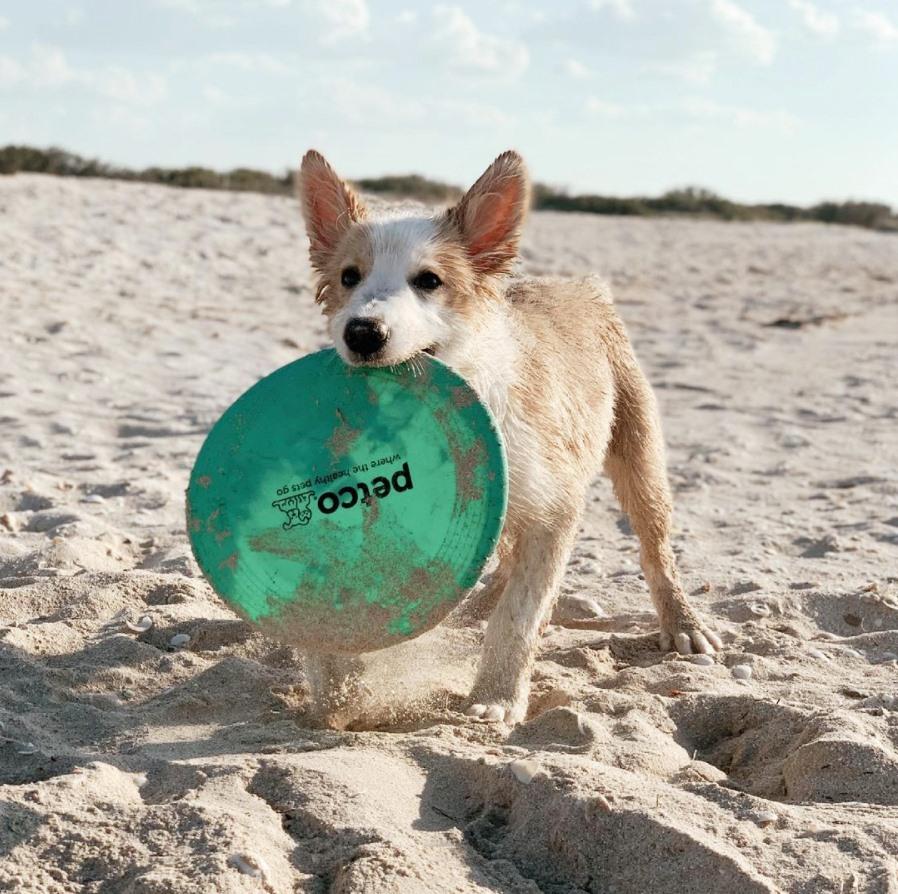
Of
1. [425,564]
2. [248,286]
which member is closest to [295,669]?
[425,564]

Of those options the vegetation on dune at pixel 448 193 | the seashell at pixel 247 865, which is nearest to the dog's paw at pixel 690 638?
the seashell at pixel 247 865

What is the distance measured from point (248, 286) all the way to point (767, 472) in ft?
26.5

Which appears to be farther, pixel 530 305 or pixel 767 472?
pixel 767 472

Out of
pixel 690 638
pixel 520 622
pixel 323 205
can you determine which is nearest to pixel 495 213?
pixel 323 205

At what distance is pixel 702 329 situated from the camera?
1546 centimetres

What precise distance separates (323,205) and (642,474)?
6.65ft

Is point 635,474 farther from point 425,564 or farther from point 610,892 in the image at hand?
point 610,892

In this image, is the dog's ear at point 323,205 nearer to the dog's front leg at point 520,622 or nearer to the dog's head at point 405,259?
the dog's head at point 405,259

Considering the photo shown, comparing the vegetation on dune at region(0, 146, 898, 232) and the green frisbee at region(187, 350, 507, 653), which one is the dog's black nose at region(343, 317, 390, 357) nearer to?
the green frisbee at region(187, 350, 507, 653)

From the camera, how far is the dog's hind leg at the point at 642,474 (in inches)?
243

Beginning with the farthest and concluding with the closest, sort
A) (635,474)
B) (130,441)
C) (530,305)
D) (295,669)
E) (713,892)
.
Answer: (130,441)
(635,474)
(530,305)
(295,669)
(713,892)

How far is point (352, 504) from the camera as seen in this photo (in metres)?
4.55

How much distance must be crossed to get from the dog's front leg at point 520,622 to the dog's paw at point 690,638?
2.90 ft

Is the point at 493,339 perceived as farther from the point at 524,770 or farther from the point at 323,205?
the point at 524,770
